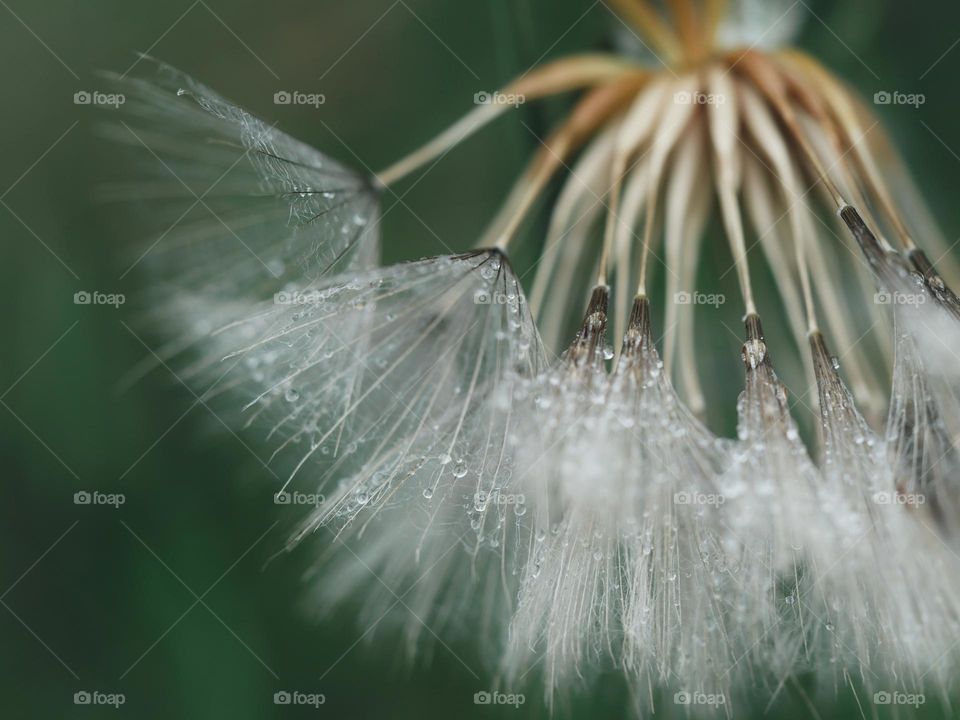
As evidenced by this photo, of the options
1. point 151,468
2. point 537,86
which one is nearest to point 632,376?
point 537,86

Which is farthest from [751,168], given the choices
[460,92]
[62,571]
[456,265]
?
[62,571]

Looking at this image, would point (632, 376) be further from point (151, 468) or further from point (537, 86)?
point (151, 468)

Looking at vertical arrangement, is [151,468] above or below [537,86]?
below

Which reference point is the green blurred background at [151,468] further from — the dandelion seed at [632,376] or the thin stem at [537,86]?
the dandelion seed at [632,376]

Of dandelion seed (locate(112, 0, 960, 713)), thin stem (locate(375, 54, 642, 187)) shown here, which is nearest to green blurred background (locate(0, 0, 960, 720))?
thin stem (locate(375, 54, 642, 187))

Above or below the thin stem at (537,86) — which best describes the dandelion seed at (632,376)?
below

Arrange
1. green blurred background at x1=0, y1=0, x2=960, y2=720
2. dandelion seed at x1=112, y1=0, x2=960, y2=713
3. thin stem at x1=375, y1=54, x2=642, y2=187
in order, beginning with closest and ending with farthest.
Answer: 1. dandelion seed at x1=112, y1=0, x2=960, y2=713
2. thin stem at x1=375, y1=54, x2=642, y2=187
3. green blurred background at x1=0, y1=0, x2=960, y2=720

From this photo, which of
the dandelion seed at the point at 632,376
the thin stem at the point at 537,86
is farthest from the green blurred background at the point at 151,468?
the dandelion seed at the point at 632,376

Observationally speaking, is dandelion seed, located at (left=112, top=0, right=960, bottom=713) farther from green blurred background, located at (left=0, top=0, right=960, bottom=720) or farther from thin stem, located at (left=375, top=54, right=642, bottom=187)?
green blurred background, located at (left=0, top=0, right=960, bottom=720)
